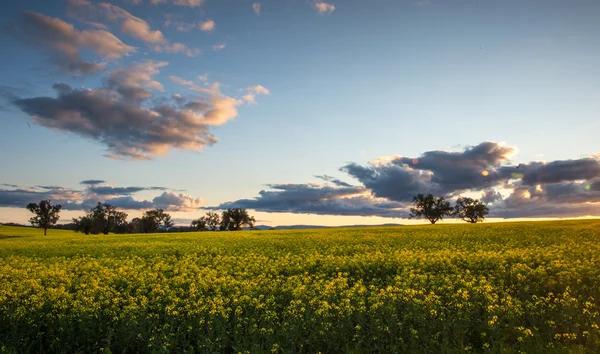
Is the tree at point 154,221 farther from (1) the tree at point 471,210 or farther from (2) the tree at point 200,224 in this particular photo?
(1) the tree at point 471,210

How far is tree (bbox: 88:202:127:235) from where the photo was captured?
435ft

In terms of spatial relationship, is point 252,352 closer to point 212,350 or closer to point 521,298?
point 212,350

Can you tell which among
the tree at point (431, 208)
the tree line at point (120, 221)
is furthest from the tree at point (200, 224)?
the tree at point (431, 208)

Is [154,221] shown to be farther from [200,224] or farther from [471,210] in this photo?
[471,210]

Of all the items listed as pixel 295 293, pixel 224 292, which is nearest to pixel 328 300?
pixel 295 293

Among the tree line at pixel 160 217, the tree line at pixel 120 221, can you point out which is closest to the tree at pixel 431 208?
the tree line at pixel 160 217

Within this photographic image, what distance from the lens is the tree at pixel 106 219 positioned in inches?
5221

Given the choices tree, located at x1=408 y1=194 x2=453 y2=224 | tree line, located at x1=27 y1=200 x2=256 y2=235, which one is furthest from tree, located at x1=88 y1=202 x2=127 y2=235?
tree, located at x1=408 y1=194 x2=453 y2=224

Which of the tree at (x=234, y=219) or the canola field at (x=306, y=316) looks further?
the tree at (x=234, y=219)

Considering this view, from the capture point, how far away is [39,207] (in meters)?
121

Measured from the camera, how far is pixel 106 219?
136 meters

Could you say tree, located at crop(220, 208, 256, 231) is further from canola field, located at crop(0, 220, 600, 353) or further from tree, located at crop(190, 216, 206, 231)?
canola field, located at crop(0, 220, 600, 353)

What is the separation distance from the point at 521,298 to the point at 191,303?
481 inches

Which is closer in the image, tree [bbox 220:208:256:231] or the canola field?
the canola field
